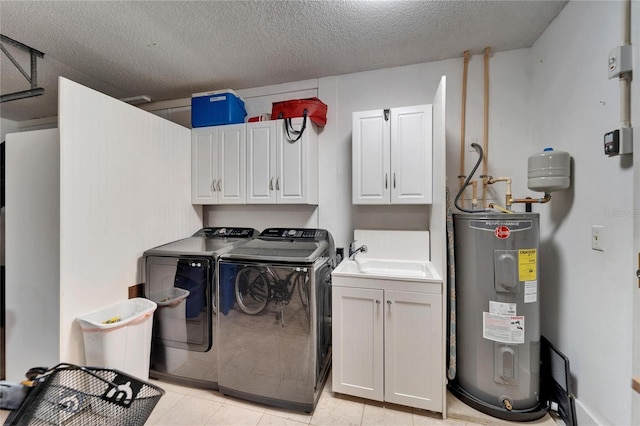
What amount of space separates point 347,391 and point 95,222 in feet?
7.09

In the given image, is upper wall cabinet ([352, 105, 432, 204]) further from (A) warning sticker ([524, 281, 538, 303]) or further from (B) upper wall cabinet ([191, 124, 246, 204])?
(B) upper wall cabinet ([191, 124, 246, 204])

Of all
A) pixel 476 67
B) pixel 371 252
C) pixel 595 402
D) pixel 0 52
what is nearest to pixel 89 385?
pixel 371 252

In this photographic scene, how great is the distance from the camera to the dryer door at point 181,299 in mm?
1937

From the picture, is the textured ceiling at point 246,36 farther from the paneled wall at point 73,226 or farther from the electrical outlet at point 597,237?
the electrical outlet at point 597,237

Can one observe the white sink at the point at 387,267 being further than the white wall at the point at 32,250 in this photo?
Yes

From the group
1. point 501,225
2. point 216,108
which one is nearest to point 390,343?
point 501,225

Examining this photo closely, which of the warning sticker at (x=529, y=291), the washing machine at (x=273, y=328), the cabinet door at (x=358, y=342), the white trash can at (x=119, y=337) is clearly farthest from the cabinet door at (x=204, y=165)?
the warning sticker at (x=529, y=291)

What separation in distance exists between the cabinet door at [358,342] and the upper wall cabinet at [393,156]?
80 cm

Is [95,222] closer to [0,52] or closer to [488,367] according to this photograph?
[0,52]

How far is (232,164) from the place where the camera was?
248 centimetres

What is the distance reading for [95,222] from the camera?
5.82 ft

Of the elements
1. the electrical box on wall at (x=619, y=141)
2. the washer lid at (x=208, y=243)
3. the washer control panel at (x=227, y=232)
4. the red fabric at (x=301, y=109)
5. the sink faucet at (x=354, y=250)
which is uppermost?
the red fabric at (x=301, y=109)

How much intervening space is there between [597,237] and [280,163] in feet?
7.32

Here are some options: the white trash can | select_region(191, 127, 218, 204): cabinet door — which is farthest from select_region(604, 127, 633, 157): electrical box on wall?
the white trash can
